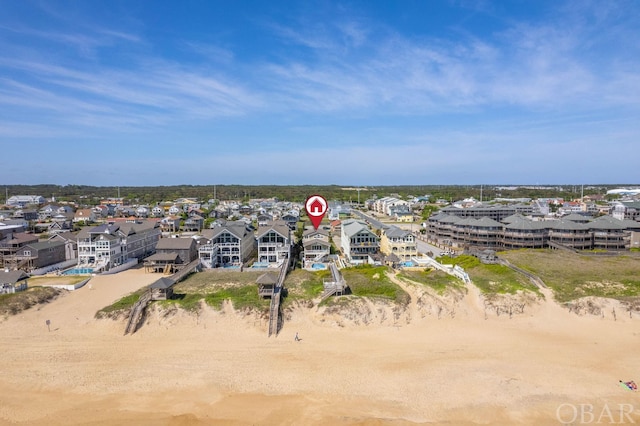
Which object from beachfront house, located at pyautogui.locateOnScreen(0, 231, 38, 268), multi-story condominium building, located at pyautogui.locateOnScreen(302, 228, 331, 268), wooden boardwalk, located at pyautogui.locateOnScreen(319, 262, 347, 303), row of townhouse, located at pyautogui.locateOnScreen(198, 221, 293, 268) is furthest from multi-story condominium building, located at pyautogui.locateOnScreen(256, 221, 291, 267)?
beachfront house, located at pyautogui.locateOnScreen(0, 231, 38, 268)

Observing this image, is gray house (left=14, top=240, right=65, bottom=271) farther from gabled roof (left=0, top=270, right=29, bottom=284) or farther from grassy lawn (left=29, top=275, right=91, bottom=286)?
gabled roof (left=0, top=270, right=29, bottom=284)

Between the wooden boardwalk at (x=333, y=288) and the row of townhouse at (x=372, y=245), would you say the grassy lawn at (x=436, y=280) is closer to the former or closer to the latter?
the wooden boardwalk at (x=333, y=288)

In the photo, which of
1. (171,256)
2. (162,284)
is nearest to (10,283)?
(171,256)

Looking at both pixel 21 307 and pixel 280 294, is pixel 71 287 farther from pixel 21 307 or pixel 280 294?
pixel 280 294

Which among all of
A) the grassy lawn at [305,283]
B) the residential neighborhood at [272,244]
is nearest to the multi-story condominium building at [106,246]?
the residential neighborhood at [272,244]

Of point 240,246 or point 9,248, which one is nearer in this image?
point 9,248

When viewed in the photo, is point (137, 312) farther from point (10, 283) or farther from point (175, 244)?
point (175, 244)
